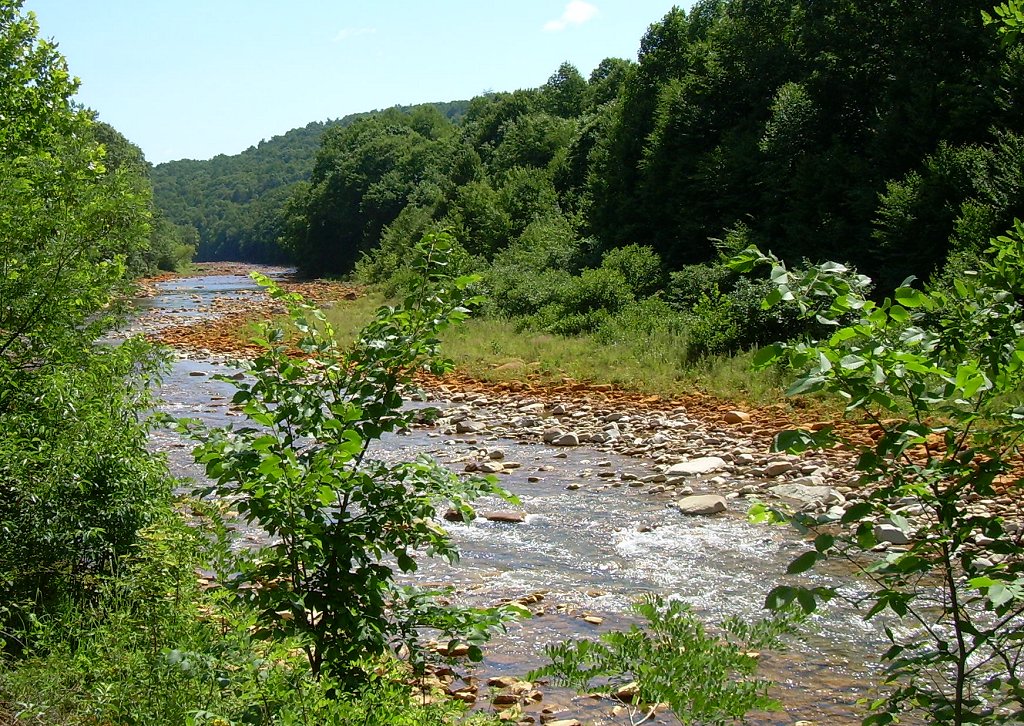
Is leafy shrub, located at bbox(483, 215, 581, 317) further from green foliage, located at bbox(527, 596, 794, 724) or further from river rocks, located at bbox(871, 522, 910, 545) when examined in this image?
green foliage, located at bbox(527, 596, 794, 724)

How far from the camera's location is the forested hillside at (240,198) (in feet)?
390

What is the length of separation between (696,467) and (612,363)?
21.2ft

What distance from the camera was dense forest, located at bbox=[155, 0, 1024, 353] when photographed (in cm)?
1659

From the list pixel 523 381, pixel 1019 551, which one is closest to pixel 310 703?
pixel 1019 551

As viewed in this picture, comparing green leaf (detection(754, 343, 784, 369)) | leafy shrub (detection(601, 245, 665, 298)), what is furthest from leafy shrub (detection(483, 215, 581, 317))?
green leaf (detection(754, 343, 784, 369))

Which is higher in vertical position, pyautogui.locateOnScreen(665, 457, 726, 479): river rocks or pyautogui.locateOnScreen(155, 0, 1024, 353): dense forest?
pyautogui.locateOnScreen(155, 0, 1024, 353): dense forest

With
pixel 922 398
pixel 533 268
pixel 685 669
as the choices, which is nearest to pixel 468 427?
pixel 685 669

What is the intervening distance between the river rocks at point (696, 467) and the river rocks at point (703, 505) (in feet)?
3.82

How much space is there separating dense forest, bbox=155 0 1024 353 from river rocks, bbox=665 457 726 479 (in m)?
2.65

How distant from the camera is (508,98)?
51875 millimetres

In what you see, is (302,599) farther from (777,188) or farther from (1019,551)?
(777,188)

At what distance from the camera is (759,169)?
22.0 meters

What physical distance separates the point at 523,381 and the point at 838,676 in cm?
1231

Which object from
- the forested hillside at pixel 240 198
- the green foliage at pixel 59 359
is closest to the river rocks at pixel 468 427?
the green foliage at pixel 59 359
